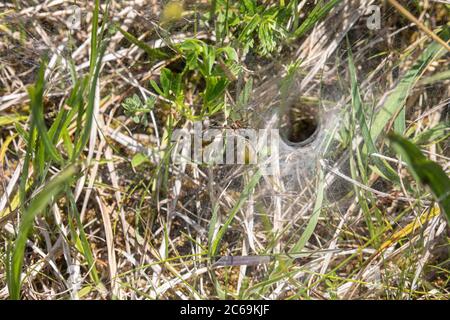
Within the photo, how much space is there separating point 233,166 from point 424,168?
2.51 feet

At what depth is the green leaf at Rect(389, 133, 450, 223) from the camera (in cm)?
124

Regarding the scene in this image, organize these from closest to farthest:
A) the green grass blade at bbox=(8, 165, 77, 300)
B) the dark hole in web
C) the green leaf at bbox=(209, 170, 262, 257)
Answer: the green grass blade at bbox=(8, 165, 77, 300), the green leaf at bbox=(209, 170, 262, 257), the dark hole in web

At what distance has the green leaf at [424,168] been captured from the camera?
4.06 ft

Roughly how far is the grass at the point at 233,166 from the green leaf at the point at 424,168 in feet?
1.19

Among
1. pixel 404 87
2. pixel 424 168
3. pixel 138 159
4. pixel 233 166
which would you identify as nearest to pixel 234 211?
pixel 233 166

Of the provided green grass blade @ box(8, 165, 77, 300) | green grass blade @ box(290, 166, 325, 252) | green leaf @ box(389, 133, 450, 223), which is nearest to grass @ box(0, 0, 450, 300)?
green grass blade @ box(290, 166, 325, 252)

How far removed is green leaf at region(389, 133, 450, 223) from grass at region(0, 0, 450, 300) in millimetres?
362

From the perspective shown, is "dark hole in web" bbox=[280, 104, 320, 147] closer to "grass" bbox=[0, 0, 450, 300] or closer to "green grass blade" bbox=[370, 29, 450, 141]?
"grass" bbox=[0, 0, 450, 300]

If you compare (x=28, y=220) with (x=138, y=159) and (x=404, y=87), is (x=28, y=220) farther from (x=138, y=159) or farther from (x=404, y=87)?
(x=404, y=87)

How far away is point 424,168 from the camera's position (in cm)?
130

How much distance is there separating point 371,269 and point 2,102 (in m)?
1.50

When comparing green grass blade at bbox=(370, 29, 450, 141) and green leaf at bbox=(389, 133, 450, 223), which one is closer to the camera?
green leaf at bbox=(389, 133, 450, 223)

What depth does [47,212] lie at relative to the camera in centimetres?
185

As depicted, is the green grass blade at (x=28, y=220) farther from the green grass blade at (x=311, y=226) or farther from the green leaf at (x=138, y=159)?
the green grass blade at (x=311, y=226)
